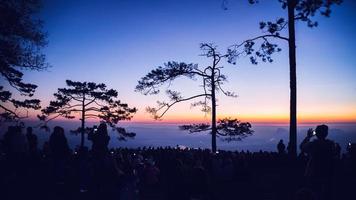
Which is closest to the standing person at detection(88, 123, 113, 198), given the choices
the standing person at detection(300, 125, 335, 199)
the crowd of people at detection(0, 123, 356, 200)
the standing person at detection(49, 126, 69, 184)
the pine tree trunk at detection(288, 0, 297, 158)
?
the crowd of people at detection(0, 123, 356, 200)

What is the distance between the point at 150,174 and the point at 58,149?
3.22 metres

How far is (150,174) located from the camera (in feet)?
38.7

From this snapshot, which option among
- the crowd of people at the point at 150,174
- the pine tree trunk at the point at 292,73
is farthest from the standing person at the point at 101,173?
the pine tree trunk at the point at 292,73

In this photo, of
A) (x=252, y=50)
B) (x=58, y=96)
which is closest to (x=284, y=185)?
(x=252, y=50)

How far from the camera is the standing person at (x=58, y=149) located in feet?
37.2

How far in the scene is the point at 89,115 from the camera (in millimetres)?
33062

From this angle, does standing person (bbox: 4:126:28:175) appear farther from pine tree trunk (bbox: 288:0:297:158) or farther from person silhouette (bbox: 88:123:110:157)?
pine tree trunk (bbox: 288:0:297:158)

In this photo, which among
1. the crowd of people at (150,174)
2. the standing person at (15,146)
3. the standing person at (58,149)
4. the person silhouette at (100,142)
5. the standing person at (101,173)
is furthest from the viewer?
the standing person at (58,149)

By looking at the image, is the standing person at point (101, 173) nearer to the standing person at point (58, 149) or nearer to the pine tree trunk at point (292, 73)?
the standing person at point (58, 149)

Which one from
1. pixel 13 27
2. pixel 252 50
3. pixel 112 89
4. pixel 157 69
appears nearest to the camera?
pixel 13 27

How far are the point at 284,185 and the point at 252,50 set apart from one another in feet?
20.7

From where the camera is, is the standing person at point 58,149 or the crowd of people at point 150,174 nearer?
the crowd of people at point 150,174

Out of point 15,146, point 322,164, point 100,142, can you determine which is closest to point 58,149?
point 15,146

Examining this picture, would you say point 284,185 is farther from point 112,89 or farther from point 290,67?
point 112,89
